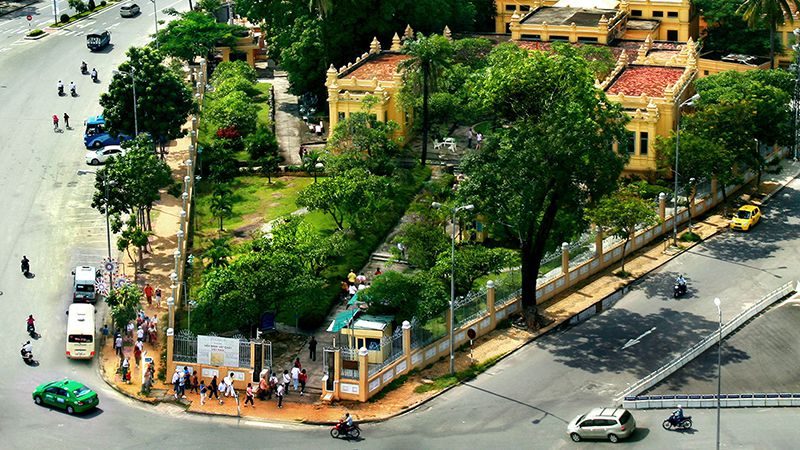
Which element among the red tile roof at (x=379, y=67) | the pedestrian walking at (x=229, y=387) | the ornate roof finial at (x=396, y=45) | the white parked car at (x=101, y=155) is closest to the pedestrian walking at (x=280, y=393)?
the pedestrian walking at (x=229, y=387)

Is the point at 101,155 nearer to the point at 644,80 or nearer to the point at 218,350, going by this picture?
the point at 218,350

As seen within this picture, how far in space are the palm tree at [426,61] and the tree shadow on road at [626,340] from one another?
96.3ft

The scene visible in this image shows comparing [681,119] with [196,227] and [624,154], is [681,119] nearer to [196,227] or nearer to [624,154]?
[624,154]

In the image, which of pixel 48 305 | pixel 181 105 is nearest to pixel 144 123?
pixel 181 105

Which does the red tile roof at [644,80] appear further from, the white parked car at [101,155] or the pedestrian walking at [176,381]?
the pedestrian walking at [176,381]

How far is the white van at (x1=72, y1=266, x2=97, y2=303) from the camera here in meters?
103

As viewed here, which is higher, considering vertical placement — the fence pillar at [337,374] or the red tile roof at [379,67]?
the red tile roof at [379,67]

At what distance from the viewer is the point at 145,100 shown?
123 m

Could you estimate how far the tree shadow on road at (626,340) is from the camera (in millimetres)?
90875

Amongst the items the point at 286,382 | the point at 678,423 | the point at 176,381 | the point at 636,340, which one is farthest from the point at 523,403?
the point at 176,381

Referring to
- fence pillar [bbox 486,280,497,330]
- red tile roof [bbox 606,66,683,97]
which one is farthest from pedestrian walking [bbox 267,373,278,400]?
red tile roof [bbox 606,66,683,97]

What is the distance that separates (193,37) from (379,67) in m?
28.4

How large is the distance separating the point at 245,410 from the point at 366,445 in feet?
27.9

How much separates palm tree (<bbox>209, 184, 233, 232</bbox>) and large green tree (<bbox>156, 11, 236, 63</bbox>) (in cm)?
3378
